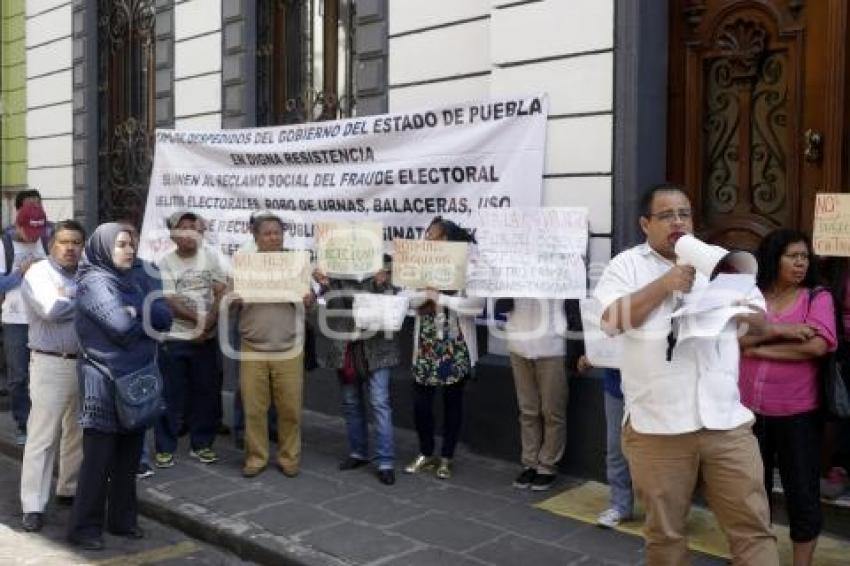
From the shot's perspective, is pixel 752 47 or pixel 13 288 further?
pixel 13 288

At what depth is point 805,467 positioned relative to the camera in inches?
175

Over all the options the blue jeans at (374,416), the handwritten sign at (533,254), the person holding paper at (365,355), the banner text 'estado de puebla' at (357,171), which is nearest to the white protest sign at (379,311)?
the person holding paper at (365,355)

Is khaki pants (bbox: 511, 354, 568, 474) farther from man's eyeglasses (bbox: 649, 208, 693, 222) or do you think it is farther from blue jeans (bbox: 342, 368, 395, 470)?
man's eyeglasses (bbox: 649, 208, 693, 222)

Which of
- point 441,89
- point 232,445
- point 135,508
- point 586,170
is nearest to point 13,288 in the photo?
point 232,445

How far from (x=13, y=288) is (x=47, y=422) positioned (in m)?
2.31

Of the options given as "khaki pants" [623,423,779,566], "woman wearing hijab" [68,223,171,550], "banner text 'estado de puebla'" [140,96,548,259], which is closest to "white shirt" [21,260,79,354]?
"woman wearing hijab" [68,223,171,550]

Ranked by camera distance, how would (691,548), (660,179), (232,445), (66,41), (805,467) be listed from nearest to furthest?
(805,467), (691,548), (660,179), (232,445), (66,41)

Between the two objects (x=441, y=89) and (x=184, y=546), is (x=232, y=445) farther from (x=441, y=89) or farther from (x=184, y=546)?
(x=441, y=89)

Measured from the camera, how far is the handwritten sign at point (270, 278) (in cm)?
644

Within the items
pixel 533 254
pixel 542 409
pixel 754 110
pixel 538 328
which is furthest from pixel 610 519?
pixel 754 110

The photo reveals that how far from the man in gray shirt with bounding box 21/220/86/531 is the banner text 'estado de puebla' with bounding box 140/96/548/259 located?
2.53 meters

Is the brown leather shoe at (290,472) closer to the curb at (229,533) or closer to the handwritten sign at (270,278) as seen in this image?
the curb at (229,533)

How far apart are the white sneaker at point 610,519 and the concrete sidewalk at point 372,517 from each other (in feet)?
0.19

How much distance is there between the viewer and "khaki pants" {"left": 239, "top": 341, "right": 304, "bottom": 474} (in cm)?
653
